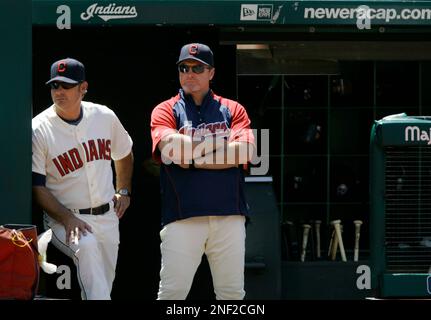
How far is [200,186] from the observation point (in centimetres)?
604

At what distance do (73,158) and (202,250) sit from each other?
911 mm

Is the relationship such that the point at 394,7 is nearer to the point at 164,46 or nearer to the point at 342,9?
the point at 342,9

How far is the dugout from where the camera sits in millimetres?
7070

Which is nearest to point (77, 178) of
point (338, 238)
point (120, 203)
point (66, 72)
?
point (120, 203)

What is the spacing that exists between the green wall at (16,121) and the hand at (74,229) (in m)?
0.26

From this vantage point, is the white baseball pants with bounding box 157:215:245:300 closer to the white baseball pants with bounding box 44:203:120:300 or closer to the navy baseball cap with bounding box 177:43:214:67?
the white baseball pants with bounding box 44:203:120:300

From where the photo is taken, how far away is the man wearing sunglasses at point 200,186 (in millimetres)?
6020

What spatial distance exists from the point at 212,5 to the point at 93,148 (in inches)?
57.5

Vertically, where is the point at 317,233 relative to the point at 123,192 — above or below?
below

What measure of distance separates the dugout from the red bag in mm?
632

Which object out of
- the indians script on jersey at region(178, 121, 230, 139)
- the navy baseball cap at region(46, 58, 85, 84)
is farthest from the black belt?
the navy baseball cap at region(46, 58, 85, 84)

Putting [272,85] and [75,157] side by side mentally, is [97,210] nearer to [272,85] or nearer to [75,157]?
[75,157]

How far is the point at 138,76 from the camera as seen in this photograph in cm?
776
